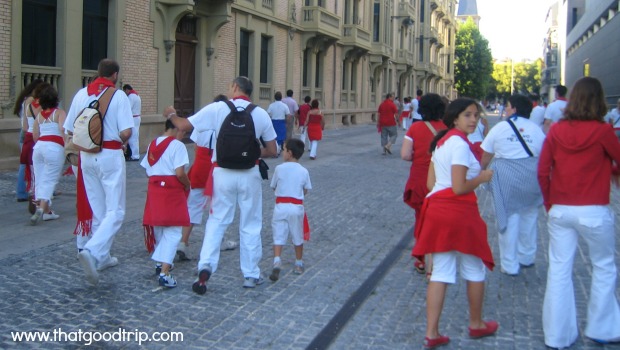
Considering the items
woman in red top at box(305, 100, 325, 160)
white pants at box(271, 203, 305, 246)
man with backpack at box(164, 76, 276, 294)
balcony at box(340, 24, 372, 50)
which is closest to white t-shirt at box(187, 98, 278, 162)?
man with backpack at box(164, 76, 276, 294)

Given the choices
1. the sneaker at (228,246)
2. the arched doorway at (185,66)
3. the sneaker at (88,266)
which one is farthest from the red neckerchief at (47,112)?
the arched doorway at (185,66)

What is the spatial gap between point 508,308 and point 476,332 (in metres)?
0.95

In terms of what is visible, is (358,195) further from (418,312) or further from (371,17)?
(371,17)

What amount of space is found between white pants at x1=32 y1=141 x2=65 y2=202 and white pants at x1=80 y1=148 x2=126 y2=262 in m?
2.48

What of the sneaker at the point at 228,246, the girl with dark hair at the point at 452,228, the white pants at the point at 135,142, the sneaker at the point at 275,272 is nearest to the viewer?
the girl with dark hair at the point at 452,228

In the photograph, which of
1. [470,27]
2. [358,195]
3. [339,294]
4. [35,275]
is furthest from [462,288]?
[470,27]

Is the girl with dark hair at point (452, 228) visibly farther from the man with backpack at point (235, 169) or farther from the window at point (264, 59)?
Result: the window at point (264, 59)

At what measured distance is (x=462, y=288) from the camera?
652 cm

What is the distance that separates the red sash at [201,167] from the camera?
7.30m

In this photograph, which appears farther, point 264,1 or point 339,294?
point 264,1

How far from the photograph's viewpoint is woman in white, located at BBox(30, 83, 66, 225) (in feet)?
28.6

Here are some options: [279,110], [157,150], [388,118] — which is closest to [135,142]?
[279,110]

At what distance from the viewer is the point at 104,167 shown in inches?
253

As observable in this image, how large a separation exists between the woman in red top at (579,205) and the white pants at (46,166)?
6209mm
